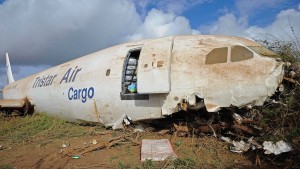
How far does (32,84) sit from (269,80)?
11.9 m

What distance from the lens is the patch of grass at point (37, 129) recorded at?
35.2 feet

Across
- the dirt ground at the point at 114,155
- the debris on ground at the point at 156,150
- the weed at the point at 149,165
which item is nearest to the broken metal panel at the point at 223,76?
the debris on ground at the point at 156,150

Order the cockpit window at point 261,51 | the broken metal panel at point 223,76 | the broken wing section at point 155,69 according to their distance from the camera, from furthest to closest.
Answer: the broken wing section at point 155,69, the cockpit window at point 261,51, the broken metal panel at point 223,76

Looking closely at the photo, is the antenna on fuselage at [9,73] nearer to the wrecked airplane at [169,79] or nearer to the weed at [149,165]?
the wrecked airplane at [169,79]

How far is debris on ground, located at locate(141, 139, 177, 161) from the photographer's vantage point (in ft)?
22.8

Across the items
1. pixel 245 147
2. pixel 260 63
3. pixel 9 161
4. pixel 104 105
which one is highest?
pixel 260 63

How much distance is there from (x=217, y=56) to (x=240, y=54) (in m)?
0.61

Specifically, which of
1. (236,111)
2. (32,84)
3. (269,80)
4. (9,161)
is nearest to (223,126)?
(236,111)

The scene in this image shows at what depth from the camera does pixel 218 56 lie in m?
7.95

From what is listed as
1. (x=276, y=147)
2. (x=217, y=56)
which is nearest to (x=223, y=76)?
(x=217, y=56)

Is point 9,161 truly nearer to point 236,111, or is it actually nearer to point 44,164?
point 44,164

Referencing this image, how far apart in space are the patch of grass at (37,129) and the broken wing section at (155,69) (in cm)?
334

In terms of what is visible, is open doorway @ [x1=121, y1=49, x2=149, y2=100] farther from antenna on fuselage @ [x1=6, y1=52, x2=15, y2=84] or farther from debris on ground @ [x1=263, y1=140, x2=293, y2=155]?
antenna on fuselage @ [x1=6, y1=52, x2=15, y2=84]

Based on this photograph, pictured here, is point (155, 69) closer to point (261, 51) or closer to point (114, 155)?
point (114, 155)
